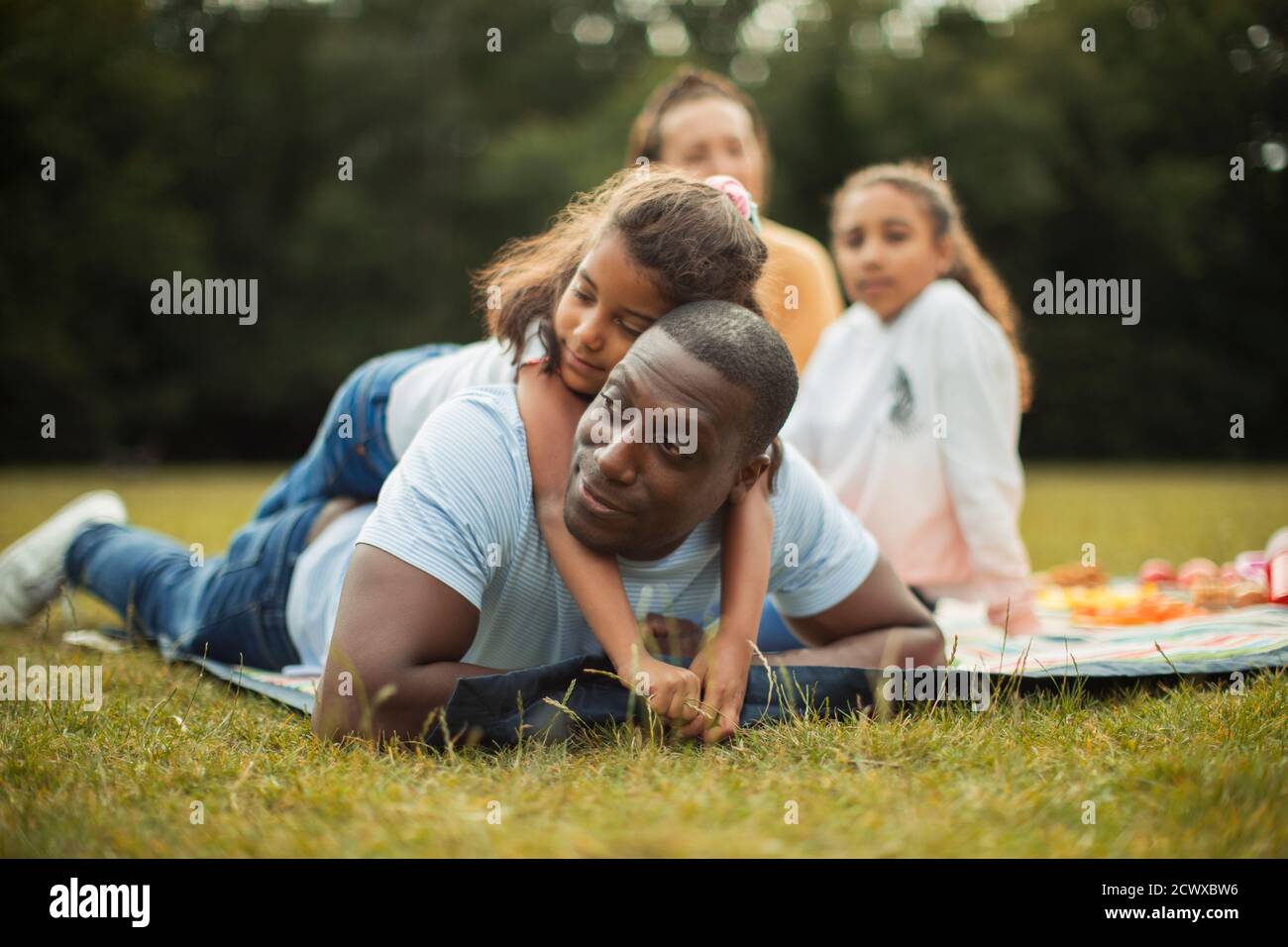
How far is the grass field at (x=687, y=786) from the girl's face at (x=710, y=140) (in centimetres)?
306

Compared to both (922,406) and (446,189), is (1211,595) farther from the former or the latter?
(446,189)

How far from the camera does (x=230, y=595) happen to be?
3877 millimetres

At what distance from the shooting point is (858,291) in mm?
5137

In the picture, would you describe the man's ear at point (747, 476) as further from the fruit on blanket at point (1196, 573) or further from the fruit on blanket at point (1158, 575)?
the fruit on blanket at point (1158, 575)

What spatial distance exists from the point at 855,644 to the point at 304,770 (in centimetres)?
144

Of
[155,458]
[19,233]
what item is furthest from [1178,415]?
[19,233]

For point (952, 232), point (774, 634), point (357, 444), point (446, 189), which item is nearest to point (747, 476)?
point (774, 634)

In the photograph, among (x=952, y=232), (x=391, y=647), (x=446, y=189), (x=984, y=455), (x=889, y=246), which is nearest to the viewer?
(x=391, y=647)

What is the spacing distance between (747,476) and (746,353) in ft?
1.17

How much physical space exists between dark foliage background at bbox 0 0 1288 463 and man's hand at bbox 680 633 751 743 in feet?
73.4

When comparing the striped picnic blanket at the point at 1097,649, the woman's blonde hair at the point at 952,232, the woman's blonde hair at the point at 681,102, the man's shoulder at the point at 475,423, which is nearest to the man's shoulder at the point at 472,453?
the man's shoulder at the point at 475,423

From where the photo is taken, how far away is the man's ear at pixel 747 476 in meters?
2.81

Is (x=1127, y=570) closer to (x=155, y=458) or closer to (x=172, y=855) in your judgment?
(x=172, y=855)

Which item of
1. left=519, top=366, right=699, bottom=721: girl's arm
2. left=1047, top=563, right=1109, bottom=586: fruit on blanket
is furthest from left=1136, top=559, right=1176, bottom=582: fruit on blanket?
left=519, top=366, right=699, bottom=721: girl's arm
